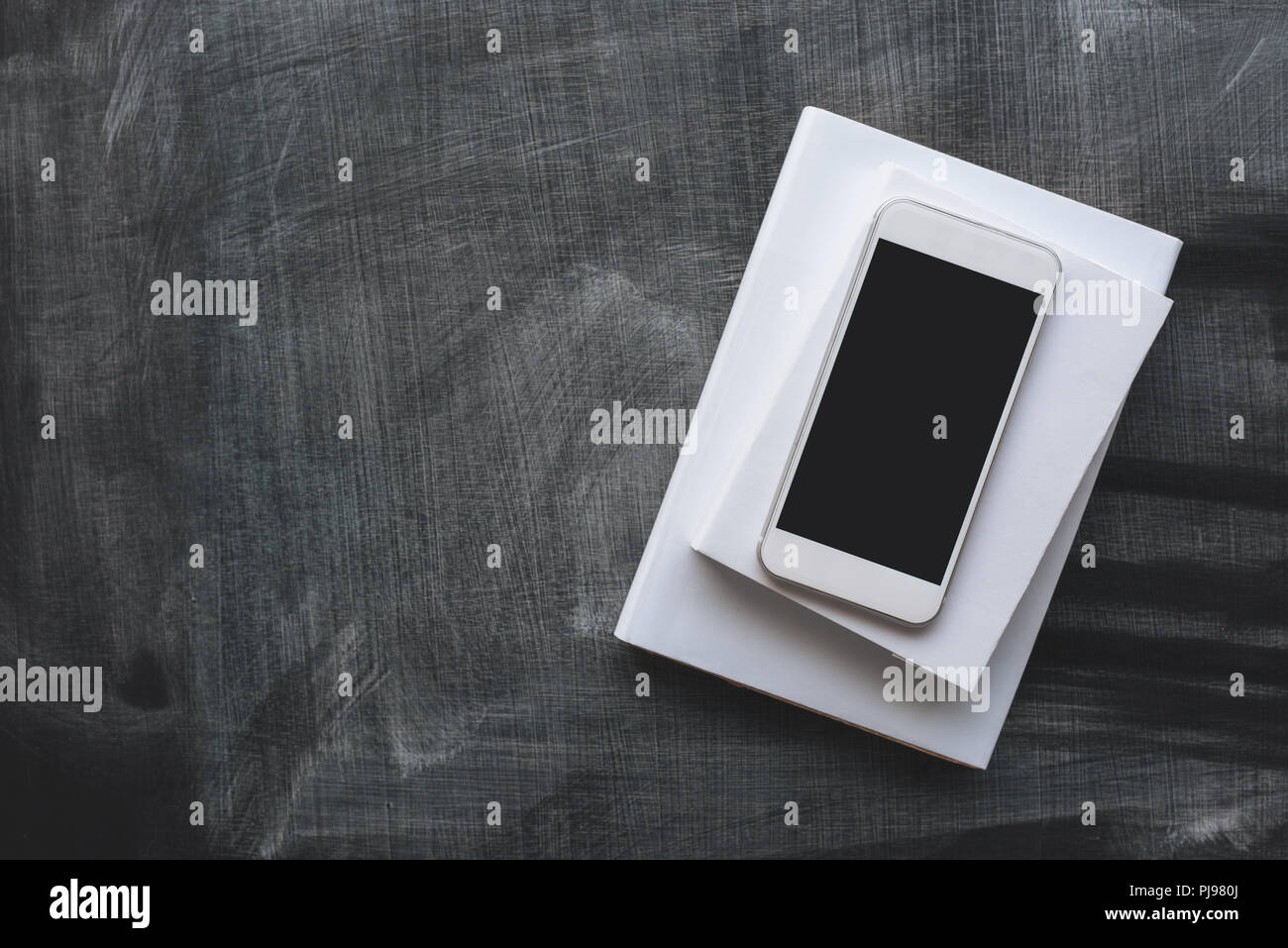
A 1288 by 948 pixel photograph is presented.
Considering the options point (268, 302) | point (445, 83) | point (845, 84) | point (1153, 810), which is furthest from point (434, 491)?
point (1153, 810)

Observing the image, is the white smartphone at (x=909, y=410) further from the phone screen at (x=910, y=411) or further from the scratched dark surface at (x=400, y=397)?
the scratched dark surface at (x=400, y=397)

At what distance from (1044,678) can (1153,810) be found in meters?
0.12

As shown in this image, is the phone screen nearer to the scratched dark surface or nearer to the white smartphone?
the white smartphone

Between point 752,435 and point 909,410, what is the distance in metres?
0.09

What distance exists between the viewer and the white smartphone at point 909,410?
0.51 m

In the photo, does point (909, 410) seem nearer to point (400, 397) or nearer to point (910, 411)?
point (910, 411)

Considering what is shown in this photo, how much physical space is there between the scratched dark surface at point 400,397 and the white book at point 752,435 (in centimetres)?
4

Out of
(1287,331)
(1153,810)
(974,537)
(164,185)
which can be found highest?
(164,185)

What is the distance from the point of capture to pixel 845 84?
0.58 metres

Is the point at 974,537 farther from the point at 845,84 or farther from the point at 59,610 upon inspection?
the point at 59,610

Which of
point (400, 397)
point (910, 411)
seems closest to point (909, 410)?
point (910, 411)

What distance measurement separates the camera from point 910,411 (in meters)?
0.51

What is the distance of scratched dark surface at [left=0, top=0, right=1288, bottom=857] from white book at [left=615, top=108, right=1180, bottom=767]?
4 centimetres

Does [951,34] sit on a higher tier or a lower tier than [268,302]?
higher
